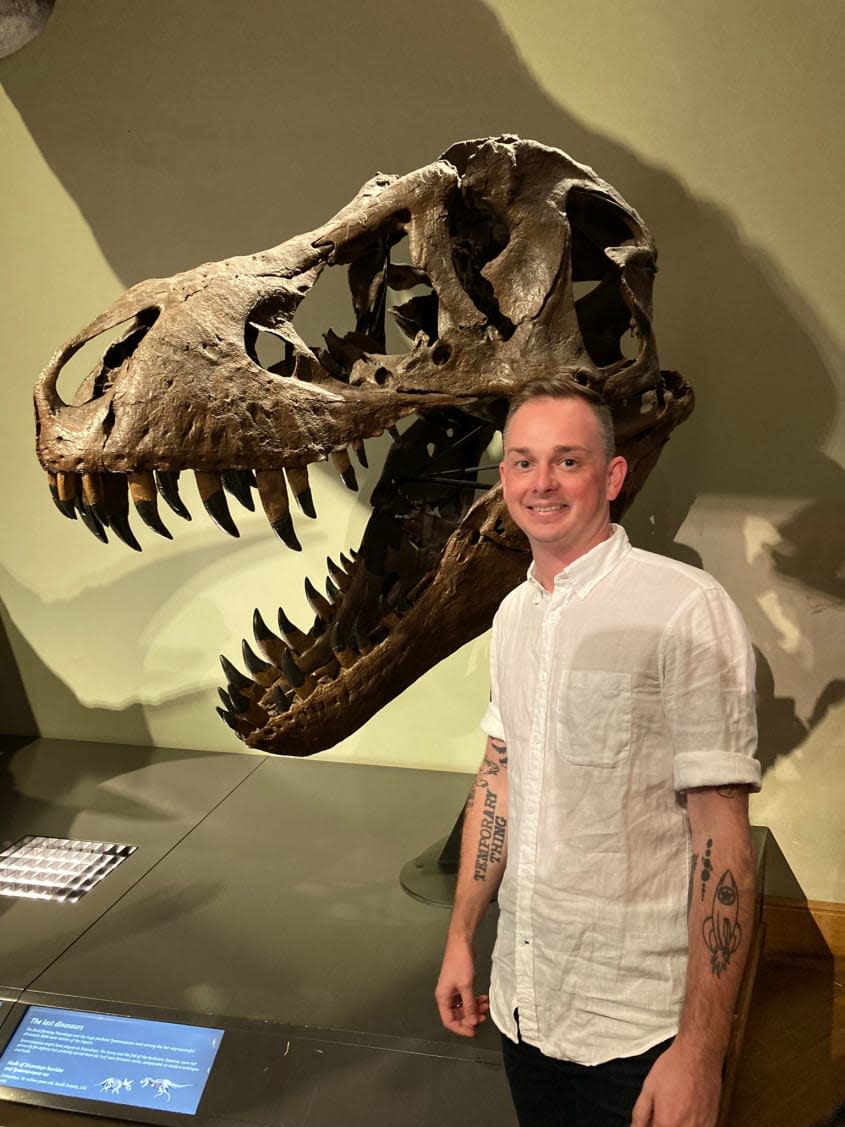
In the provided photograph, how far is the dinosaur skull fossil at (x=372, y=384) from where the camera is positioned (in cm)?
173

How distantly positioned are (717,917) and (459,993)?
0.48 metres

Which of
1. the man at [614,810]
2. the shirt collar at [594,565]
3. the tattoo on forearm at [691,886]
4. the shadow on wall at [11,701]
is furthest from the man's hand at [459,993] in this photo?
the shadow on wall at [11,701]

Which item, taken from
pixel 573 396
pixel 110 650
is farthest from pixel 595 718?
pixel 110 650

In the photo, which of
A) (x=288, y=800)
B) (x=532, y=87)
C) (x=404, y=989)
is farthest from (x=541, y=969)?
(x=532, y=87)

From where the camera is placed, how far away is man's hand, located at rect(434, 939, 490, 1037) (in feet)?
4.90

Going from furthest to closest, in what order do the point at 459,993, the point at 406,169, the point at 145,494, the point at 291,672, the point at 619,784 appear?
the point at 406,169 → the point at 291,672 → the point at 145,494 → the point at 459,993 → the point at 619,784

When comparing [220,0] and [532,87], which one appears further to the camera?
[220,0]

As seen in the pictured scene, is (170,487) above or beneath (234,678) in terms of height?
above

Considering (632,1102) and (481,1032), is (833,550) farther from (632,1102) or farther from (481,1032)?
(632,1102)

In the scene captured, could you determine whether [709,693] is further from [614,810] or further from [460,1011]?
[460,1011]

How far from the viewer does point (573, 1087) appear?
1.34 m

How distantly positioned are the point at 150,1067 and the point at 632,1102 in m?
1.02

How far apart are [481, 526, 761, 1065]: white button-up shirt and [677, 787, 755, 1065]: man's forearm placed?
0.05m

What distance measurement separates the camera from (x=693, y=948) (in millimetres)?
1204
